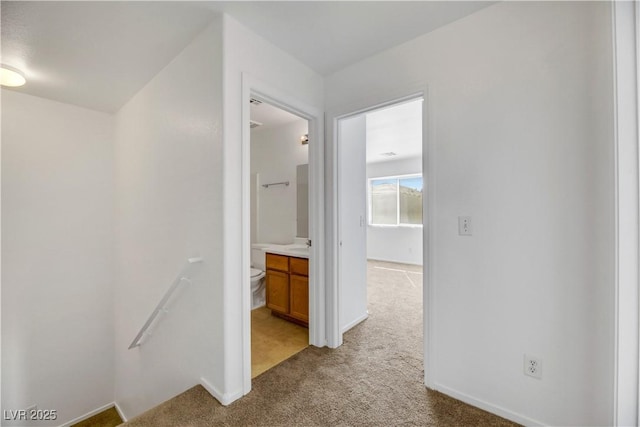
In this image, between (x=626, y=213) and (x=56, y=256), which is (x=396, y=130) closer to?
(x=626, y=213)

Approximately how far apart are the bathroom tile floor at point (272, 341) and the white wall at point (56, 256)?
6.53 feet

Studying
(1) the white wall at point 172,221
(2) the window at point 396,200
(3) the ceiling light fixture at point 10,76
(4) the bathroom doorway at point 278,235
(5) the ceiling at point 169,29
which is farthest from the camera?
(2) the window at point 396,200

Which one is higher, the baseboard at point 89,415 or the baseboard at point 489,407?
the baseboard at point 489,407

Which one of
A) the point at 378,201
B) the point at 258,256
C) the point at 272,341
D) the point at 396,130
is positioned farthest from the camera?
the point at 378,201

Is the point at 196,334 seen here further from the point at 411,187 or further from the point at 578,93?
the point at 411,187

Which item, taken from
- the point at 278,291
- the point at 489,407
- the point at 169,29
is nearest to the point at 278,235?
the point at 278,291

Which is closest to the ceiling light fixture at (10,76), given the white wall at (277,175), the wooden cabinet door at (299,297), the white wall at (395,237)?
the white wall at (277,175)

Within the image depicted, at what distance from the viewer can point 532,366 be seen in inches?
56.3

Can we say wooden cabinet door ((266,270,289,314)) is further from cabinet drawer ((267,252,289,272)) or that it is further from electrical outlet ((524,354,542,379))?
electrical outlet ((524,354,542,379))

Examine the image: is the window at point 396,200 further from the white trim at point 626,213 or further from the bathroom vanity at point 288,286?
the white trim at point 626,213

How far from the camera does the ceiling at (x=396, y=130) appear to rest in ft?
11.2

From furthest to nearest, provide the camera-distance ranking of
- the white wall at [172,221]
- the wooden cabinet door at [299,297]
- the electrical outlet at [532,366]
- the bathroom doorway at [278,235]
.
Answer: the wooden cabinet door at [299,297] → the bathroom doorway at [278,235] → the white wall at [172,221] → the electrical outlet at [532,366]

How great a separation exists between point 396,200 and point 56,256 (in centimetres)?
619

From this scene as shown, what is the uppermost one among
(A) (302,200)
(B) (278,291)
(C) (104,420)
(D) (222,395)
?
(A) (302,200)
